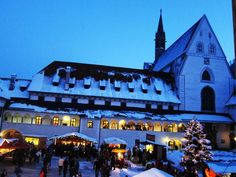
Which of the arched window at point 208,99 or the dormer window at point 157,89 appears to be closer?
the dormer window at point 157,89

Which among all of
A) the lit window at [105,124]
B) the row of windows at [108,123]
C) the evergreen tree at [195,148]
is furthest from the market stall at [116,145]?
the evergreen tree at [195,148]

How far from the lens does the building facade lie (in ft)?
155

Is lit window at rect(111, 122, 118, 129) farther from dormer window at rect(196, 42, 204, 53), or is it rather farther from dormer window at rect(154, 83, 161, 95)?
dormer window at rect(196, 42, 204, 53)

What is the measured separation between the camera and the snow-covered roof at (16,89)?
5080 centimetres

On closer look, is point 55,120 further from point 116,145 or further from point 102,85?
point 116,145

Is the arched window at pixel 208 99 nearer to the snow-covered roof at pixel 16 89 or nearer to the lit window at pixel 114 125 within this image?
the lit window at pixel 114 125

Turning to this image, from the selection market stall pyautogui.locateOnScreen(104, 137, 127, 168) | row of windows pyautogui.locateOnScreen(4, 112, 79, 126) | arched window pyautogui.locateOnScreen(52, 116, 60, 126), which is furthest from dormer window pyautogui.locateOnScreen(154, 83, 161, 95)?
arched window pyautogui.locateOnScreen(52, 116, 60, 126)

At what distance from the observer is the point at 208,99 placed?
5975cm

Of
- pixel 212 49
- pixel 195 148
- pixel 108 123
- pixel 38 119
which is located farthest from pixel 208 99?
pixel 195 148

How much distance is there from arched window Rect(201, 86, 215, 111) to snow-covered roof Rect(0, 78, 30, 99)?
3287 centimetres

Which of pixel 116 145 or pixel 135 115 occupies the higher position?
pixel 135 115

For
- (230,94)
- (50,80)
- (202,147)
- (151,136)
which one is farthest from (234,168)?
(230,94)

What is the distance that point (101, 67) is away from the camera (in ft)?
196

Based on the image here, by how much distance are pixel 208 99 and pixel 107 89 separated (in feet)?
66.7
